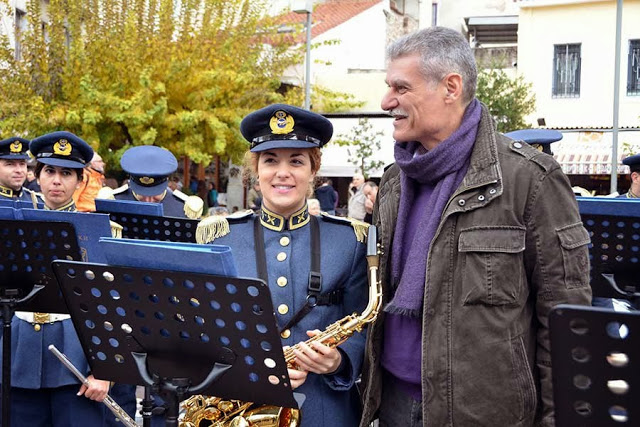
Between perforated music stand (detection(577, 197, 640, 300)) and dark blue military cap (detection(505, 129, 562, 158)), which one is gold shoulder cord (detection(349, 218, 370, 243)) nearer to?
perforated music stand (detection(577, 197, 640, 300))

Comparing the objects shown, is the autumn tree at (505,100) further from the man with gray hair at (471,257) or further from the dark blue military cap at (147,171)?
the man with gray hair at (471,257)

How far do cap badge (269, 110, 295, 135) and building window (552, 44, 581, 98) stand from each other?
21563mm

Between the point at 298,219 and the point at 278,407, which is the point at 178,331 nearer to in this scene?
the point at 278,407

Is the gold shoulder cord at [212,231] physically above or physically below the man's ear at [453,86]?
below

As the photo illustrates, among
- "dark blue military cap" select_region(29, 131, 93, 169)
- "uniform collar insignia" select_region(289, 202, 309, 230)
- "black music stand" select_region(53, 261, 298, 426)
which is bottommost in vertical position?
"black music stand" select_region(53, 261, 298, 426)

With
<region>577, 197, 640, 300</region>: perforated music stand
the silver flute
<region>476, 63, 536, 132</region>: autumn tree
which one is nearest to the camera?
the silver flute

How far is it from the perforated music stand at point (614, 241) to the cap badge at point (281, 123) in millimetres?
2113

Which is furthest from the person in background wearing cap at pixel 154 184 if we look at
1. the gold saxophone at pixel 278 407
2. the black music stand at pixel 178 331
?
the black music stand at pixel 178 331

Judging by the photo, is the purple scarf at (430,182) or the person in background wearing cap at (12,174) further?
the person in background wearing cap at (12,174)

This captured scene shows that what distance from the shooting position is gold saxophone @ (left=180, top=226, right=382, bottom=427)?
127 inches

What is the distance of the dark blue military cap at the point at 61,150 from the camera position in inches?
203

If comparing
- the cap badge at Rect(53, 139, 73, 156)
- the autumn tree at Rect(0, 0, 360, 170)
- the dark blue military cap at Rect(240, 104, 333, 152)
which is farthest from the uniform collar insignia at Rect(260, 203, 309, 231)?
the autumn tree at Rect(0, 0, 360, 170)

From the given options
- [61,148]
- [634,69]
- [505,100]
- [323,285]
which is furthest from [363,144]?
[323,285]

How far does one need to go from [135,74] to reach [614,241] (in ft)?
47.8
